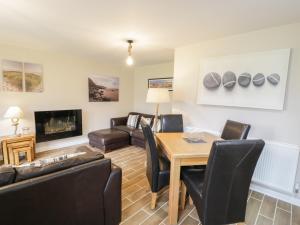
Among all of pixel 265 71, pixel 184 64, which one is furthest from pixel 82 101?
pixel 265 71

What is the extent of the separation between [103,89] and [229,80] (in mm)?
3424

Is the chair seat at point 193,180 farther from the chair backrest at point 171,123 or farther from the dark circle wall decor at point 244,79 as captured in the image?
the dark circle wall decor at point 244,79

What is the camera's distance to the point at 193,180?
1.69 m

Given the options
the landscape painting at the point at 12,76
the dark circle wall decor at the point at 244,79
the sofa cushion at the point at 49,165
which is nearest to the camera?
the sofa cushion at the point at 49,165

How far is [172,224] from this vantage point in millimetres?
1744

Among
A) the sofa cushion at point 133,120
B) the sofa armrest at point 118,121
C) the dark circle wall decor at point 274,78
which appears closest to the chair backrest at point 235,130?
the dark circle wall decor at point 274,78

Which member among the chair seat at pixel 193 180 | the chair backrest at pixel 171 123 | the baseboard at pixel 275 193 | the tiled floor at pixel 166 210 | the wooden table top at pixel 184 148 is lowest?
the tiled floor at pixel 166 210

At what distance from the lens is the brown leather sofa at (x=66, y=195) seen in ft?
3.40

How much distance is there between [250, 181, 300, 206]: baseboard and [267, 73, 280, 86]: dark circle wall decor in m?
1.46

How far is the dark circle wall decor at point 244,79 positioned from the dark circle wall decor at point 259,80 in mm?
67

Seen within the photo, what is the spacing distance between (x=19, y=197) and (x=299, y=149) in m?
2.92

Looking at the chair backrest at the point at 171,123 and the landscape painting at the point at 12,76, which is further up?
the landscape painting at the point at 12,76

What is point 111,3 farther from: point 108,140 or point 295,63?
point 108,140

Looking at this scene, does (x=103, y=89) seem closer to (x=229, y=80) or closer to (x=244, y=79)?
(x=229, y=80)
